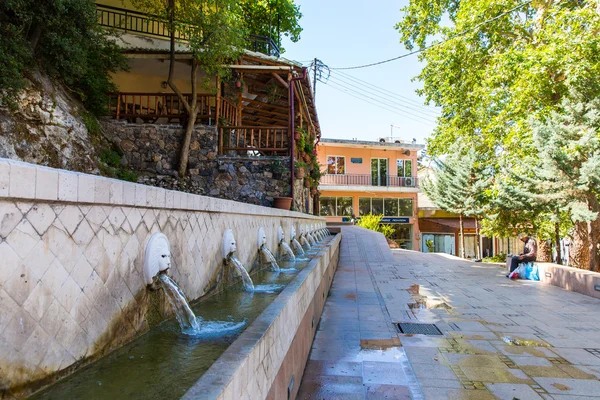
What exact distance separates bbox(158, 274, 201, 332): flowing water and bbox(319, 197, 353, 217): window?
28004mm

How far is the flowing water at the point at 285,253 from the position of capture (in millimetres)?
6254

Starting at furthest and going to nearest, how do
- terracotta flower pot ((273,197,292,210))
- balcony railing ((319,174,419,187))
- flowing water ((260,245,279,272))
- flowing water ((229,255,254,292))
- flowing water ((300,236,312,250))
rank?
balcony railing ((319,174,419,187)) → terracotta flower pot ((273,197,292,210)) → flowing water ((300,236,312,250)) → flowing water ((260,245,279,272)) → flowing water ((229,255,254,292))

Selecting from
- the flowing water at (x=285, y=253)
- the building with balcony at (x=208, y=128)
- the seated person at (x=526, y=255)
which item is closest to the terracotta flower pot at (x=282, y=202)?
the building with balcony at (x=208, y=128)

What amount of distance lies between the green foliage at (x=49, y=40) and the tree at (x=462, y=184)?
18.4m

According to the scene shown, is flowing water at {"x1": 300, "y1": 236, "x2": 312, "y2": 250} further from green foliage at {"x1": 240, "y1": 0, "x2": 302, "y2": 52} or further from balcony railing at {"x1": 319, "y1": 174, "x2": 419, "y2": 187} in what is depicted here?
balcony railing at {"x1": 319, "y1": 174, "x2": 419, "y2": 187}

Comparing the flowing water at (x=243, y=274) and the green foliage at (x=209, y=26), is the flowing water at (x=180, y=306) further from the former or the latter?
the green foliage at (x=209, y=26)

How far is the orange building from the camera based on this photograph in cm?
3005

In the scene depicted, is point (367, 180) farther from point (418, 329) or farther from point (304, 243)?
point (418, 329)

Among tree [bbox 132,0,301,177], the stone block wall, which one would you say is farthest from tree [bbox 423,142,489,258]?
tree [bbox 132,0,301,177]

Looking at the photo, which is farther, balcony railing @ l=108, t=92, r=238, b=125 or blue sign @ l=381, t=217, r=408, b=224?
blue sign @ l=381, t=217, r=408, b=224

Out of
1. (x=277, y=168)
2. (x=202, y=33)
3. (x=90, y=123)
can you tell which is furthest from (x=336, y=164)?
(x=90, y=123)

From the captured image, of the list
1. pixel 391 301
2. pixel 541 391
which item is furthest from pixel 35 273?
pixel 391 301

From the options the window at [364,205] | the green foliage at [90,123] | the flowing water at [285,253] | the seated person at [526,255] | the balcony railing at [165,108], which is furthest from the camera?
the window at [364,205]

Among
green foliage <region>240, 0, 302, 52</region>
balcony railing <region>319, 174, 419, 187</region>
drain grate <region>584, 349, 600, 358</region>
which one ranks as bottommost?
drain grate <region>584, 349, 600, 358</region>
